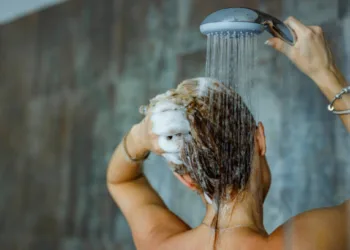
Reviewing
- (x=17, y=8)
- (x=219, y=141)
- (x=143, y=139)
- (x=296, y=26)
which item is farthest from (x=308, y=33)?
(x=17, y=8)

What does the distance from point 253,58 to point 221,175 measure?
226mm

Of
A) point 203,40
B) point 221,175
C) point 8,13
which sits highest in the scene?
point 8,13

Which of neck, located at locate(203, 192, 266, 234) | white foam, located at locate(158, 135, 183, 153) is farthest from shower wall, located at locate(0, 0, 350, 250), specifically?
white foam, located at locate(158, 135, 183, 153)

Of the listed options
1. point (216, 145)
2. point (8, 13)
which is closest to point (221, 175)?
point (216, 145)

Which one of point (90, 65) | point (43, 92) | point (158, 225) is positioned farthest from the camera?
point (43, 92)

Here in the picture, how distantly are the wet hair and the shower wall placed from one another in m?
0.08

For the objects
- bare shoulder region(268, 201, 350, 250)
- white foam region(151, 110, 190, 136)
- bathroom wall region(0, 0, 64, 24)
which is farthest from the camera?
bathroom wall region(0, 0, 64, 24)

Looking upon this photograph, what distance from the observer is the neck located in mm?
790

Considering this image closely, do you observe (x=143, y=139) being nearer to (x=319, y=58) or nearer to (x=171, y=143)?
(x=171, y=143)

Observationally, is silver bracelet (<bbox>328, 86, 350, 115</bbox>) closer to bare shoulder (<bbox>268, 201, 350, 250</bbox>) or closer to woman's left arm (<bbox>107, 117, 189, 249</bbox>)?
bare shoulder (<bbox>268, 201, 350, 250</bbox>)

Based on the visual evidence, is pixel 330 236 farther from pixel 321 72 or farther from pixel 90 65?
pixel 90 65

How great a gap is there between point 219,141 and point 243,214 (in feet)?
0.37

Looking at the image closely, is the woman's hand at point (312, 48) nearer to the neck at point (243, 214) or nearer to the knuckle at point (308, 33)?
the knuckle at point (308, 33)

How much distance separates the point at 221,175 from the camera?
31.7 inches
